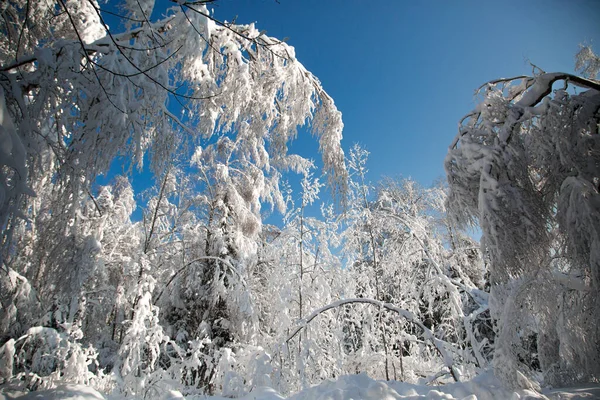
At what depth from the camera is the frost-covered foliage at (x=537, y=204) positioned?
2004mm

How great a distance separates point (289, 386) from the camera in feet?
13.3

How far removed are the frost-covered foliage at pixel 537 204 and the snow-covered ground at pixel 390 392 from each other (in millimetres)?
181

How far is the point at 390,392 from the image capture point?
→ 2.53 metres

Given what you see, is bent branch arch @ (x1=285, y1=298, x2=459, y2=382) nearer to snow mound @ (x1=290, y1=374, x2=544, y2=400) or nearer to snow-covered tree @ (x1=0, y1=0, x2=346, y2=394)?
snow mound @ (x1=290, y1=374, x2=544, y2=400)

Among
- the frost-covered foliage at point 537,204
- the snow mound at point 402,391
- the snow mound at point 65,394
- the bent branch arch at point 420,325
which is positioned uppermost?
the frost-covered foliage at point 537,204

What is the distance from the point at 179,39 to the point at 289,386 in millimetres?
4437

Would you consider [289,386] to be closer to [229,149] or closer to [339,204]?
[339,204]

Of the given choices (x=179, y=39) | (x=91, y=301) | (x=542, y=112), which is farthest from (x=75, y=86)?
(x=91, y=301)

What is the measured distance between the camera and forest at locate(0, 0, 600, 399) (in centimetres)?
165

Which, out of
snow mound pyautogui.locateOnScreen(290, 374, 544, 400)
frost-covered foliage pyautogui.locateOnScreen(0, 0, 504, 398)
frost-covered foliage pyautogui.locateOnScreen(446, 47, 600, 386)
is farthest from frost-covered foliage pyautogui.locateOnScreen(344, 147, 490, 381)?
snow mound pyautogui.locateOnScreen(290, 374, 544, 400)

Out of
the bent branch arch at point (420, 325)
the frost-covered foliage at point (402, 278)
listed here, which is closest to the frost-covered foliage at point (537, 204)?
the bent branch arch at point (420, 325)

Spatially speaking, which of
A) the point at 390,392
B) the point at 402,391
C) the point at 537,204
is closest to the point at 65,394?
the point at 390,392

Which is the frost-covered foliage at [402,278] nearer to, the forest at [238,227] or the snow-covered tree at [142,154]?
the forest at [238,227]

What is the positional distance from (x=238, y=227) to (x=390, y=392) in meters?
4.96
